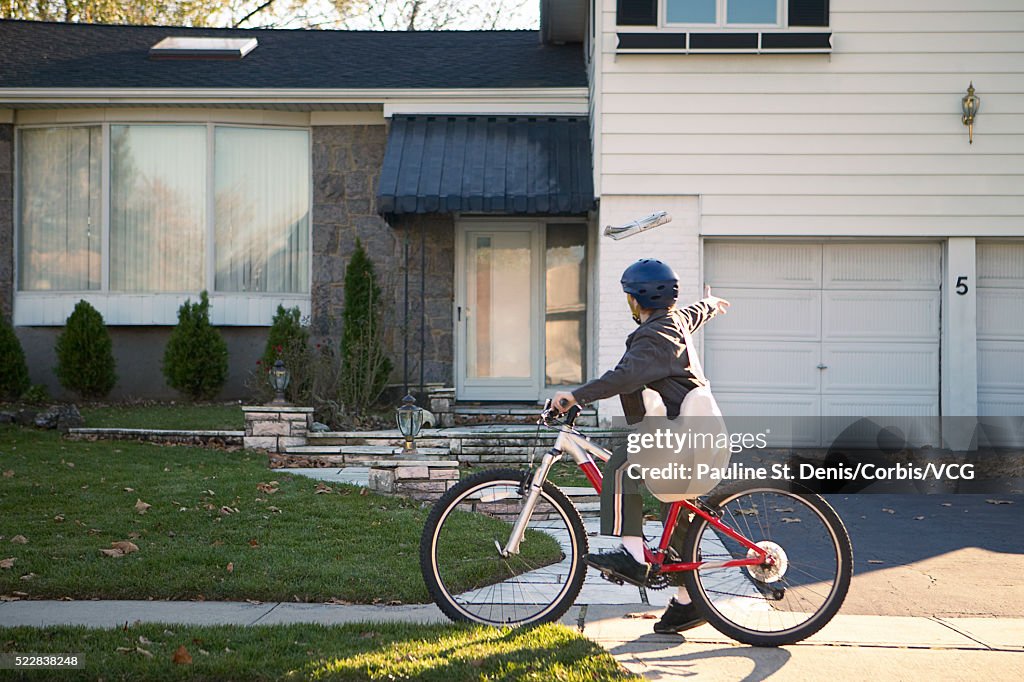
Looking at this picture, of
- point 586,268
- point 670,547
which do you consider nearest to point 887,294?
point 586,268

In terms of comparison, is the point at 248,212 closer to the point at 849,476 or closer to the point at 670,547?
the point at 849,476

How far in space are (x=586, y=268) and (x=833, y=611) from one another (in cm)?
902

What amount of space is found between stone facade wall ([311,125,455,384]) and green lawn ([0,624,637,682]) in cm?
892

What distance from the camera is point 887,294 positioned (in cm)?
1160

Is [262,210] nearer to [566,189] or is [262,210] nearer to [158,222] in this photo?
[158,222]

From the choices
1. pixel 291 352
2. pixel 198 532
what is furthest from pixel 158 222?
pixel 198 532

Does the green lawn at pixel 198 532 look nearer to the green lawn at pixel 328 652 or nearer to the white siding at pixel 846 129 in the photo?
the green lawn at pixel 328 652

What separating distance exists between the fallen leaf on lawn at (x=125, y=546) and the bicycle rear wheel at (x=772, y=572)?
3476 mm

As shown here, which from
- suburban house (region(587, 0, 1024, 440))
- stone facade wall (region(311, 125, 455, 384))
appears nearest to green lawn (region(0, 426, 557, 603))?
stone facade wall (region(311, 125, 455, 384))

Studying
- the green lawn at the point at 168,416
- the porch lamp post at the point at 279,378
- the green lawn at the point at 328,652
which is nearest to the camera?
the green lawn at the point at 328,652

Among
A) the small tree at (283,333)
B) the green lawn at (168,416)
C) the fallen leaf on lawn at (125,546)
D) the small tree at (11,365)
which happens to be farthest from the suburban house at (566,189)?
the fallen leaf on lawn at (125,546)

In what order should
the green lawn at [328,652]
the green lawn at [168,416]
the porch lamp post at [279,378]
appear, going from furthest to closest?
the green lawn at [168,416], the porch lamp post at [279,378], the green lawn at [328,652]

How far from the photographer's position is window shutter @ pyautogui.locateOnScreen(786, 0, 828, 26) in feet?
36.6

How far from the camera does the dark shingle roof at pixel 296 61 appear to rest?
13328 millimetres
